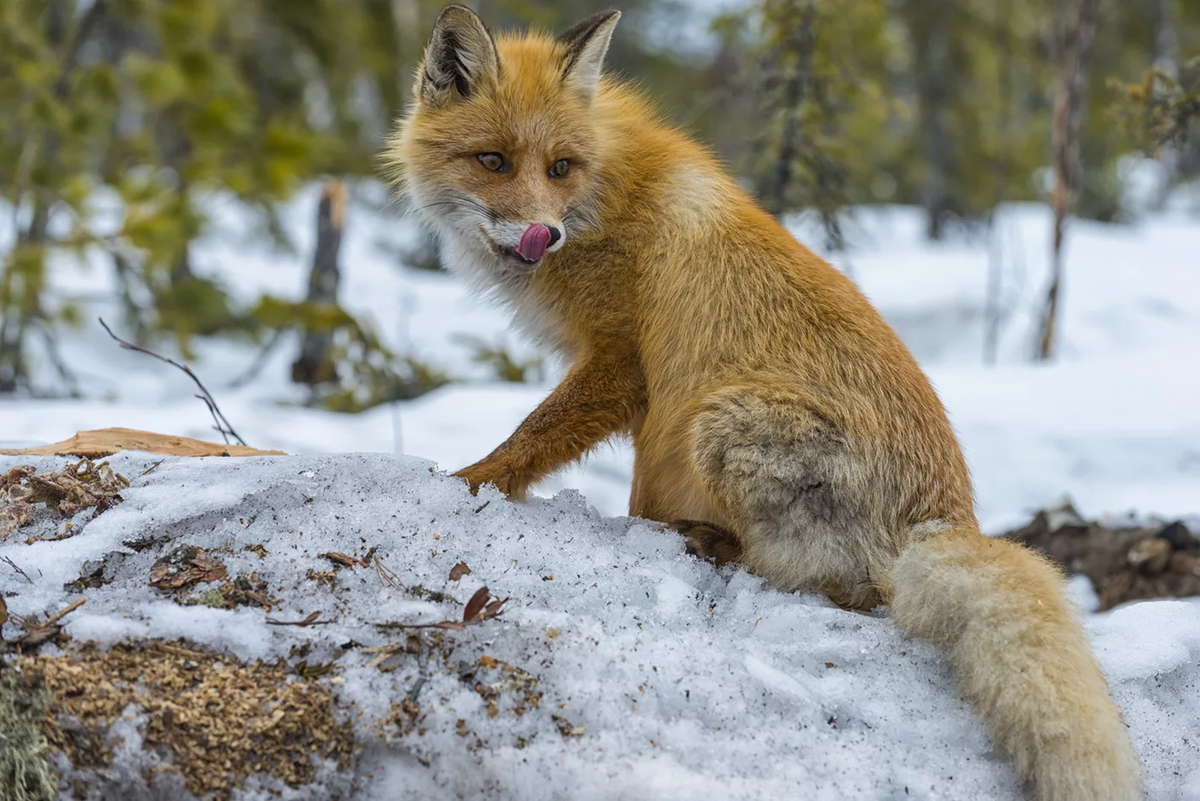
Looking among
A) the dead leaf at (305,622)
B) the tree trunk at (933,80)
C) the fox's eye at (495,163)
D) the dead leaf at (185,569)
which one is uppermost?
the tree trunk at (933,80)

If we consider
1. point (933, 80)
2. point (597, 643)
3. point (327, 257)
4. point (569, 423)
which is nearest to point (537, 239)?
point (569, 423)

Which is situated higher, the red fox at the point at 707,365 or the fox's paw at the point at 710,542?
the red fox at the point at 707,365

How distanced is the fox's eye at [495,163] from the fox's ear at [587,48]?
1.87ft

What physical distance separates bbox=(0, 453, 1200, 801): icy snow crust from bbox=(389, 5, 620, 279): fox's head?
1.10 m

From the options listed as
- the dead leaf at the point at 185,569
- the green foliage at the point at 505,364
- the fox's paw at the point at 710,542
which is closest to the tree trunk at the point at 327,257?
the green foliage at the point at 505,364

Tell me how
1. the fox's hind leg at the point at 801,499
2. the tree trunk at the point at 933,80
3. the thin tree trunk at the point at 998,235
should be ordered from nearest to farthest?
the fox's hind leg at the point at 801,499
the thin tree trunk at the point at 998,235
the tree trunk at the point at 933,80

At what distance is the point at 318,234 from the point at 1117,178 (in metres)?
15.5

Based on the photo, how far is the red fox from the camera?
302 cm

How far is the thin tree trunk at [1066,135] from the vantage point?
29.0 ft

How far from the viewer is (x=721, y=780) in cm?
240

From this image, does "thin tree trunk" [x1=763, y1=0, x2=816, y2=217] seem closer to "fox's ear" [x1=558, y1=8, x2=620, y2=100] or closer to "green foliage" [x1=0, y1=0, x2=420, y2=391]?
"fox's ear" [x1=558, y1=8, x2=620, y2=100]

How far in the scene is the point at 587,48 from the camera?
4.20m

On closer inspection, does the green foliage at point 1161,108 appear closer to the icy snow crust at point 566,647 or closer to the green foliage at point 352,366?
the icy snow crust at point 566,647

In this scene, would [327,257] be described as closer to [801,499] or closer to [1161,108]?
[801,499]
